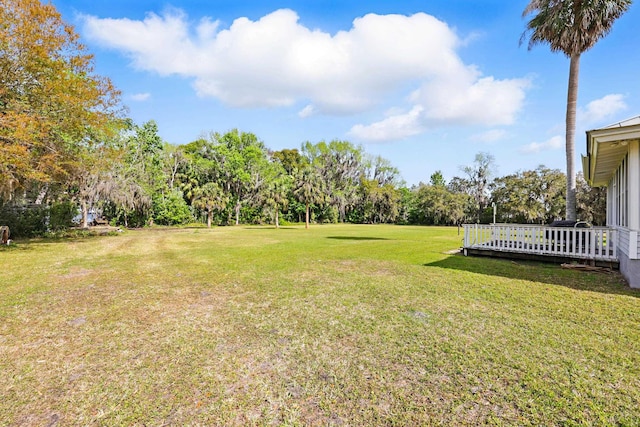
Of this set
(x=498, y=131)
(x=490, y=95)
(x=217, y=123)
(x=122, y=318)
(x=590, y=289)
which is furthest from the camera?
(x=217, y=123)

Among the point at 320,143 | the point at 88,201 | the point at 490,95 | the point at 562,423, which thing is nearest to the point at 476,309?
the point at 562,423

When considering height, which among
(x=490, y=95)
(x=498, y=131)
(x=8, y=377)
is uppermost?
(x=490, y=95)

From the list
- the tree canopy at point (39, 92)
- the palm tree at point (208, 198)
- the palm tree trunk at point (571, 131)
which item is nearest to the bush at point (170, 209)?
the palm tree at point (208, 198)

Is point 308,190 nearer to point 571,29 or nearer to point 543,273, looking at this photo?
point 571,29

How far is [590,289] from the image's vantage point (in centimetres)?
572

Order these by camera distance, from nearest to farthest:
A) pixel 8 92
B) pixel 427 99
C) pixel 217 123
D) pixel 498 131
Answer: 1. pixel 8 92
2. pixel 498 131
3. pixel 427 99
4. pixel 217 123

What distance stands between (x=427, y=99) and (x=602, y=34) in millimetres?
11511

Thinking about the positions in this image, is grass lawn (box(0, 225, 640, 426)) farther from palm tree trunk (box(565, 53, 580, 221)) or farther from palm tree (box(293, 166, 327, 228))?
palm tree (box(293, 166, 327, 228))

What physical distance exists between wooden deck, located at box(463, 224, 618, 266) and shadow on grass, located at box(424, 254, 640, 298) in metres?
0.32

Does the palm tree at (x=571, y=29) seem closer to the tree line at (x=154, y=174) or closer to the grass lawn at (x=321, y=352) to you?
the grass lawn at (x=321, y=352)

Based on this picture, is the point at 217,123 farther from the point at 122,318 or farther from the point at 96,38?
the point at 122,318

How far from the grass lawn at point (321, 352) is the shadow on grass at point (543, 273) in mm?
115

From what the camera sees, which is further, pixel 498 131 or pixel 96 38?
pixel 498 131

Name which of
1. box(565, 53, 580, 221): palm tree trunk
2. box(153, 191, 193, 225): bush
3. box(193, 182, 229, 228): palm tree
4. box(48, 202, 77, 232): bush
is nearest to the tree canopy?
box(48, 202, 77, 232): bush
